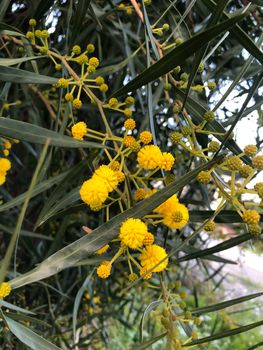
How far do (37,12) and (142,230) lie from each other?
0.49 m

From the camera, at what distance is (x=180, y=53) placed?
19.7 inches

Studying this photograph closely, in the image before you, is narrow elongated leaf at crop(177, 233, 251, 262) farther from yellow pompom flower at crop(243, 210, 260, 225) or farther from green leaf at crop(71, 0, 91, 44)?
green leaf at crop(71, 0, 91, 44)

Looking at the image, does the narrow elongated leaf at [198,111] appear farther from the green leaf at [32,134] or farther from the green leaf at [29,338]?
the green leaf at [29,338]

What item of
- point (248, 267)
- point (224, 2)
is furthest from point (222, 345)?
point (224, 2)

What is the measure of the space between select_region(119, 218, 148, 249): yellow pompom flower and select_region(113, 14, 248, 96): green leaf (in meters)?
0.18

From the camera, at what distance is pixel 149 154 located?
1.81 ft

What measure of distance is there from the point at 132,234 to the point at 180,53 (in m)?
0.21

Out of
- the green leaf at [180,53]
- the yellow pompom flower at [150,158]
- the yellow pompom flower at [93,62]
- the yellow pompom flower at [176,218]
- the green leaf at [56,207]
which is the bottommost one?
the yellow pompom flower at [176,218]

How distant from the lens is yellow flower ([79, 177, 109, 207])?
1.70 ft

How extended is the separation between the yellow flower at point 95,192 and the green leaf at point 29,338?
18cm

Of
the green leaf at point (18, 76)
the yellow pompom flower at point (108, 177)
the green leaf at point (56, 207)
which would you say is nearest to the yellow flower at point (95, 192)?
the yellow pompom flower at point (108, 177)

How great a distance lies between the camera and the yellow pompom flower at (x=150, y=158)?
0.55 m

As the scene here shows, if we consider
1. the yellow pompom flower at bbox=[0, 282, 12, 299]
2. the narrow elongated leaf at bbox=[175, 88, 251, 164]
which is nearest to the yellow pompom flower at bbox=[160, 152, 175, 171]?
the narrow elongated leaf at bbox=[175, 88, 251, 164]

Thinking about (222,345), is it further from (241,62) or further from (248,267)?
(241,62)
